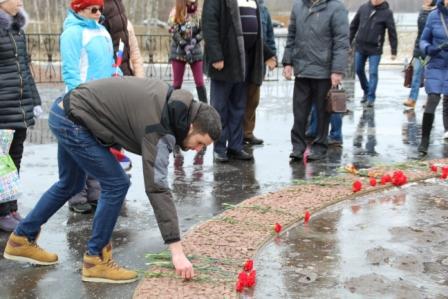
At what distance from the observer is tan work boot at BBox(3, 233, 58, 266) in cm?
462

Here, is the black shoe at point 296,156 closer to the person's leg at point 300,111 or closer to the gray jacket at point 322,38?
the person's leg at point 300,111

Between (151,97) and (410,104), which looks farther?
(410,104)

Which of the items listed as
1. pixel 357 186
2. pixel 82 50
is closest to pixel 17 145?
pixel 82 50

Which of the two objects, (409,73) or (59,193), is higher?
(409,73)

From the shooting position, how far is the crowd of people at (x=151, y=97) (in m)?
3.88

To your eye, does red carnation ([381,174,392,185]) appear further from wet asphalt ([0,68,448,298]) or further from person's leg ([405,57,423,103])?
person's leg ([405,57,423,103])

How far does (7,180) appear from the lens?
493cm

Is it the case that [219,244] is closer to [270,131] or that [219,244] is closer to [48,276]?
[48,276]

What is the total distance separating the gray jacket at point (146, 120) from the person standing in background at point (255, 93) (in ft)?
14.4

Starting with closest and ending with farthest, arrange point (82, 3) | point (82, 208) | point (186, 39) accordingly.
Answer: point (82, 3) < point (82, 208) < point (186, 39)

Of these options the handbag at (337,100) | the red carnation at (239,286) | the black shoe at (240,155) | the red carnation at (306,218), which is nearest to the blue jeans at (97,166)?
the red carnation at (239,286)

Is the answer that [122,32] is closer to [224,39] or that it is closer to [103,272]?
[224,39]

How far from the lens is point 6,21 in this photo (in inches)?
201

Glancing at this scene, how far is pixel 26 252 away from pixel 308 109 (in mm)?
4272
